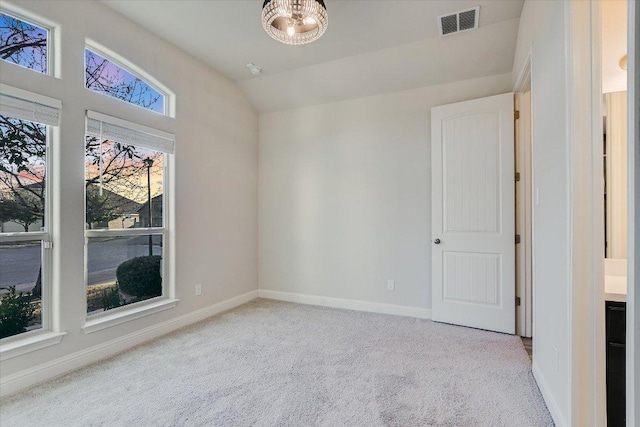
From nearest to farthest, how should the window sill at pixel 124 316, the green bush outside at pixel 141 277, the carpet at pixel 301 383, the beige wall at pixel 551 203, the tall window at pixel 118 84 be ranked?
1. the beige wall at pixel 551 203
2. the carpet at pixel 301 383
3. the window sill at pixel 124 316
4. the tall window at pixel 118 84
5. the green bush outside at pixel 141 277

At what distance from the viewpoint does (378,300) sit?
386 cm

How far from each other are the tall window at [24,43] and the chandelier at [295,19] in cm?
169

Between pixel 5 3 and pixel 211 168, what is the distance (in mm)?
2033

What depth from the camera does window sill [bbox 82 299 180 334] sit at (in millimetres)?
2576

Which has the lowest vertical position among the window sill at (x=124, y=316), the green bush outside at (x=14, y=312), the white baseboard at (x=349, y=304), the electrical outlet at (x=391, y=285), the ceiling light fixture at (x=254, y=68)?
the white baseboard at (x=349, y=304)

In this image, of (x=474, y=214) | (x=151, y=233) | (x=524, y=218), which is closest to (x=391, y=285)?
(x=474, y=214)

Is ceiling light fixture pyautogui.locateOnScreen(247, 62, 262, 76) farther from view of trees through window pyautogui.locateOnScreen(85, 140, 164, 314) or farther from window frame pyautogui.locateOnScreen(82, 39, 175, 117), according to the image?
view of trees through window pyautogui.locateOnScreen(85, 140, 164, 314)

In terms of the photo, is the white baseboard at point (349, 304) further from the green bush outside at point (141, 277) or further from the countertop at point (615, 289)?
the countertop at point (615, 289)

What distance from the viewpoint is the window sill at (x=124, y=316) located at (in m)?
2.58

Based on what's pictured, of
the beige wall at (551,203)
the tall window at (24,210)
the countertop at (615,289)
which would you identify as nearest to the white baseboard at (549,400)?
the beige wall at (551,203)

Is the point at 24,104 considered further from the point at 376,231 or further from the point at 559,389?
the point at 559,389

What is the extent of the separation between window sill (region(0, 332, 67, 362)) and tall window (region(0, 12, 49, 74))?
6.31 ft

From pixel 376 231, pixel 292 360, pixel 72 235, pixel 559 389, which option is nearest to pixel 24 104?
pixel 72 235

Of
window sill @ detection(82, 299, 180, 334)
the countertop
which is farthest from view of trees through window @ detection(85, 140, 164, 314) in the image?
the countertop
